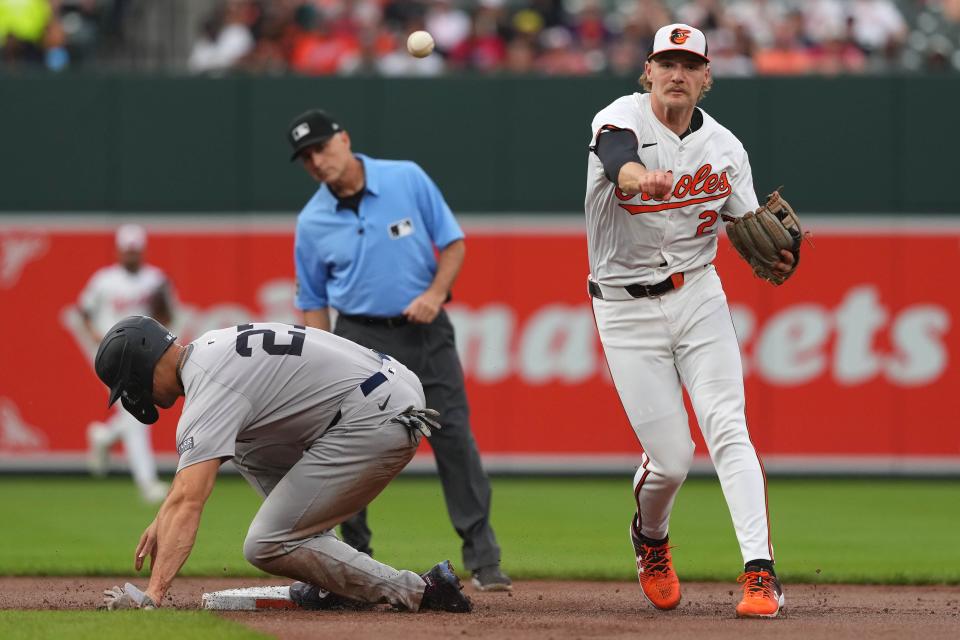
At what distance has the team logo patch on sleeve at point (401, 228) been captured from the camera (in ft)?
24.3

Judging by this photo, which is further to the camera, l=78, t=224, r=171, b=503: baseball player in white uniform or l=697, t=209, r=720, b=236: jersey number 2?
l=78, t=224, r=171, b=503: baseball player in white uniform

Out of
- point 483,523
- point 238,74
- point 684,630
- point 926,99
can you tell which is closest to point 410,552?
point 483,523

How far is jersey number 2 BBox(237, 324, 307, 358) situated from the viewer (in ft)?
18.4

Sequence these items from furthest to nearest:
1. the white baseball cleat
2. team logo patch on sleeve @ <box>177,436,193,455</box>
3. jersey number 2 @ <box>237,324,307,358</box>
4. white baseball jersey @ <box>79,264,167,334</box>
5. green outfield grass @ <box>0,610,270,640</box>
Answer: the white baseball cleat
white baseball jersey @ <box>79,264,167,334</box>
jersey number 2 @ <box>237,324,307,358</box>
team logo patch on sleeve @ <box>177,436,193,455</box>
green outfield grass @ <box>0,610,270,640</box>

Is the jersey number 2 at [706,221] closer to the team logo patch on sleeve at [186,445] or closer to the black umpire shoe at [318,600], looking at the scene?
the black umpire shoe at [318,600]

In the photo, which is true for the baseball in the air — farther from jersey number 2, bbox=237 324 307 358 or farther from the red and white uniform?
jersey number 2, bbox=237 324 307 358

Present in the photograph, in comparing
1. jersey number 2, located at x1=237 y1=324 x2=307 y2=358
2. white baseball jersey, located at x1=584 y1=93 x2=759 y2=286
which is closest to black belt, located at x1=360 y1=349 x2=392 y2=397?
jersey number 2, located at x1=237 y1=324 x2=307 y2=358

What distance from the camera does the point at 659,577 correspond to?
6289 millimetres

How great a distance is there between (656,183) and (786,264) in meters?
1.02

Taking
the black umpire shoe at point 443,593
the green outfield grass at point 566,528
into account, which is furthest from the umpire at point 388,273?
the black umpire shoe at point 443,593

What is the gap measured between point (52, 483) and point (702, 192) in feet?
26.8

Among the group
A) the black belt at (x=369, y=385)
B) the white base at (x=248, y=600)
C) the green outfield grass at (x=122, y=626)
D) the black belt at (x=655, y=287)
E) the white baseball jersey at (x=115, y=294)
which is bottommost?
the white base at (x=248, y=600)

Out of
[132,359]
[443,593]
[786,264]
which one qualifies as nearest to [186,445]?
[132,359]

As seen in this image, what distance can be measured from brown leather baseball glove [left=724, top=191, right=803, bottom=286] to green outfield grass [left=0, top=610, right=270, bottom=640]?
95.4 inches
